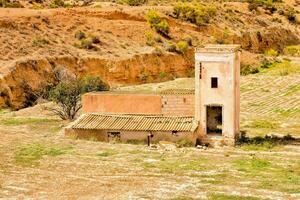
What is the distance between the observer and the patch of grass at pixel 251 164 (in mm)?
24848

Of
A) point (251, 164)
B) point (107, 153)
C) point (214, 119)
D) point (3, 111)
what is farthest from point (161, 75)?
point (251, 164)

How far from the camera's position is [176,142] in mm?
29766

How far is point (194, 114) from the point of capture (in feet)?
103

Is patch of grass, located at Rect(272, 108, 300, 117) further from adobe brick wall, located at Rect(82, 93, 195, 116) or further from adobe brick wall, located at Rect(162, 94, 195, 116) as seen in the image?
adobe brick wall, located at Rect(82, 93, 195, 116)

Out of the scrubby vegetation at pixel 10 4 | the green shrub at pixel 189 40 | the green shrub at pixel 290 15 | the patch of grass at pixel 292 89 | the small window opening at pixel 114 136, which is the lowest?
the small window opening at pixel 114 136

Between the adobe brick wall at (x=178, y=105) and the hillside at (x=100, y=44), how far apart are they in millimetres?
14557

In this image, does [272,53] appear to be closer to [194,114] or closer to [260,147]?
[194,114]

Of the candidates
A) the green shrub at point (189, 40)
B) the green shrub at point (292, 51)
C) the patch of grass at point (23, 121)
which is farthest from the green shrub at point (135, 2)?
the patch of grass at point (23, 121)

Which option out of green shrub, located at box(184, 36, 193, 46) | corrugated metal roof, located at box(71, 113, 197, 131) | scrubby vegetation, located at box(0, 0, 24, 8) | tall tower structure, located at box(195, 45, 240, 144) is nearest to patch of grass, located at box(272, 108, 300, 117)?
tall tower structure, located at box(195, 45, 240, 144)

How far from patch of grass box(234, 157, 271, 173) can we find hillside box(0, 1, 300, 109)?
68.8 feet

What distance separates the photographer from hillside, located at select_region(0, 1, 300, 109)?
154 ft

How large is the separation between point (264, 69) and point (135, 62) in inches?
489

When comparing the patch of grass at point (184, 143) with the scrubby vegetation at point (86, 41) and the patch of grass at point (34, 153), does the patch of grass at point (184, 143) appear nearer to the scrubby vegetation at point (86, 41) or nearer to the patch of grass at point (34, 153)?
the patch of grass at point (34, 153)

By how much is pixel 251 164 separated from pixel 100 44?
30.9 metres
